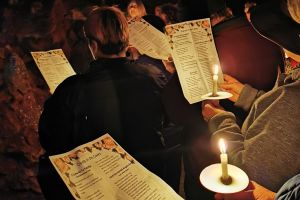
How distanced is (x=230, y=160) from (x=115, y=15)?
1115 millimetres

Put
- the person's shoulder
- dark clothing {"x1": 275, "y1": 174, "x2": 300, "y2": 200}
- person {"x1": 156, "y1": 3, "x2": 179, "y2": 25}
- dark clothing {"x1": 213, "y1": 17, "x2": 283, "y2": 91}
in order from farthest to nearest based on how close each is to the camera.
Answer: person {"x1": 156, "y1": 3, "x2": 179, "y2": 25}
the person's shoulder
dark clothing {"x1": 213, "y1": 17, "x2": 283, "y2": 91}
dark clothing {"x1": 275, "y1": 174, "x2": 300, "y2": 200}

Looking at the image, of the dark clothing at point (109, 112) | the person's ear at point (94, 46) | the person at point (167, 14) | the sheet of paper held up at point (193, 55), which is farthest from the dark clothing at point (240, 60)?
the person at point (167, 14)

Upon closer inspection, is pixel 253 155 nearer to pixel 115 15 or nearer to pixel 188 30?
pixel 188 30

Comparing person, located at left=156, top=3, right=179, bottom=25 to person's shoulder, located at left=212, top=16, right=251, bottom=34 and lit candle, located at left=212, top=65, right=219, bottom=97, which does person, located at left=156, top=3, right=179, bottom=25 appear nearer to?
person's shoulder, located at left=212, top=16, right=251, bottom=34

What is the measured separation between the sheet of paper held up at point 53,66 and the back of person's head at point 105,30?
2.83ft

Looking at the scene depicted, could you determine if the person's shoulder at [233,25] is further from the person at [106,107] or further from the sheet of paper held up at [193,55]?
the person at [106,107]

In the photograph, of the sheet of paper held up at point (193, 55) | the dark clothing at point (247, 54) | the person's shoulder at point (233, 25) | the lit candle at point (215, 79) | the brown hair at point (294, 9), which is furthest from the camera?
the person's shoulder at point (233, 25)

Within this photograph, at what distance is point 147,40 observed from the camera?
264cm

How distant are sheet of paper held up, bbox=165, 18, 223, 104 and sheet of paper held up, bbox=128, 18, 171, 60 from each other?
0.86 metres

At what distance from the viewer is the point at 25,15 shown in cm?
397

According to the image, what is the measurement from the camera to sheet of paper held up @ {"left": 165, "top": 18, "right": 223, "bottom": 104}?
1.67 meters

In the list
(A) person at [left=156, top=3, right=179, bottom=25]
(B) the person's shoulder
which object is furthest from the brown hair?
(A) person at [left=156, top=3, right=179, bottom=25]

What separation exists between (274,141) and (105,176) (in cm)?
68

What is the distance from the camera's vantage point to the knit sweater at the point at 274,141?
1144mm
